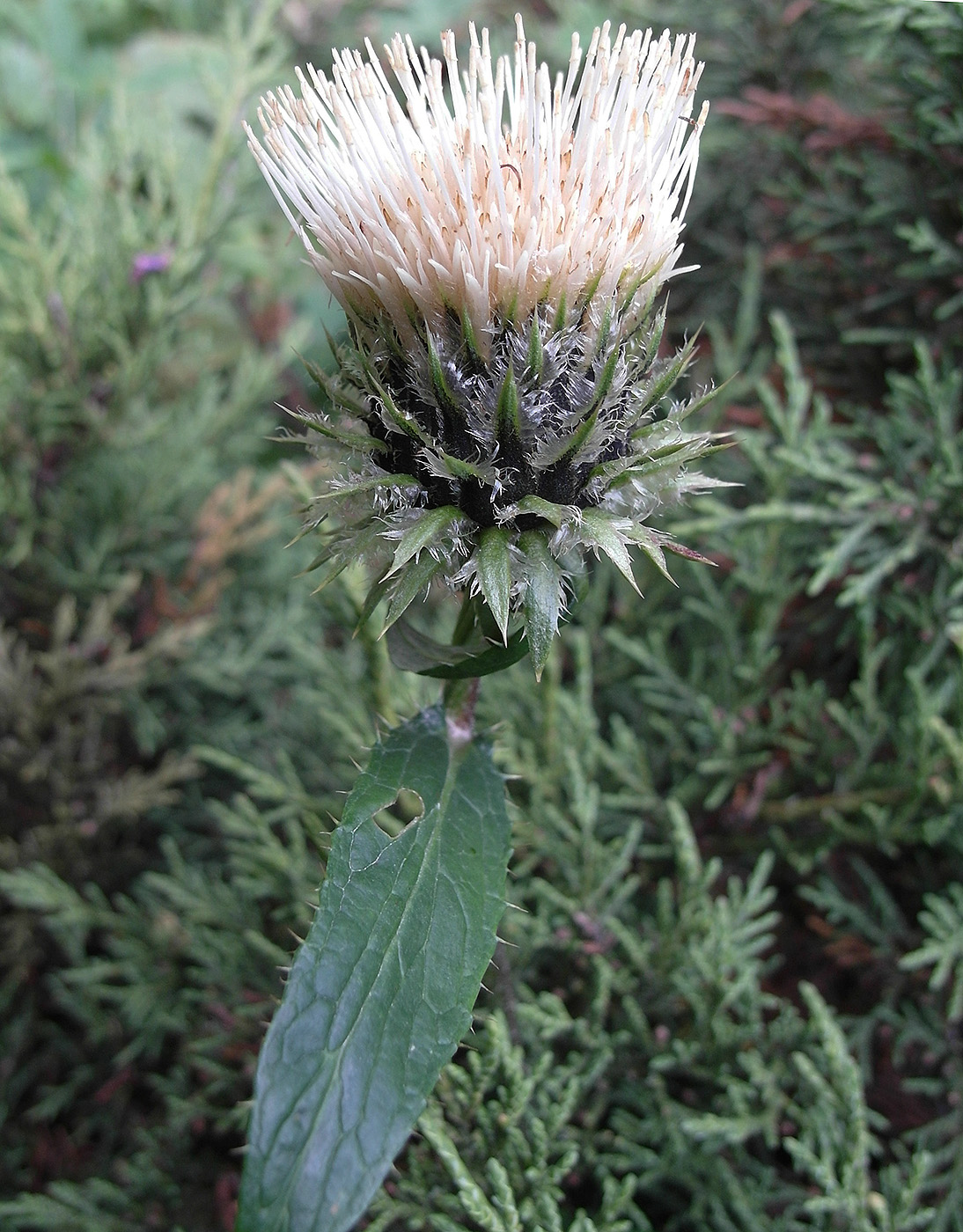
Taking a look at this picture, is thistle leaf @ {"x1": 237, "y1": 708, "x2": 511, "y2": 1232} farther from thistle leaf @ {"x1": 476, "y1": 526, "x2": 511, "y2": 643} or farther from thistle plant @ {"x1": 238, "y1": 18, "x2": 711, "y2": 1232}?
thistle leaf @ {"x1": 476, "y1": 526, "x2": 511, "y2": 643}

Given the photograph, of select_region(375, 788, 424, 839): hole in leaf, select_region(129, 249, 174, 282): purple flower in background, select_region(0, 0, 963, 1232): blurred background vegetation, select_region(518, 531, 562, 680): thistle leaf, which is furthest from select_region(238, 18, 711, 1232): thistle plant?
select_region(129, 249, 174, 282): purple flower in background

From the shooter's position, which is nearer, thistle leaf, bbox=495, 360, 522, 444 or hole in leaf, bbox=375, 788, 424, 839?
thistle leaf, bbox=495, 360, 522, 444

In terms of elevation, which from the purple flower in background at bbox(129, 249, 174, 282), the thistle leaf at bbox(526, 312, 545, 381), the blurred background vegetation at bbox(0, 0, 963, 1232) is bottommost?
the blurred background vegetation at bbox(0, 0, 963, 1232)

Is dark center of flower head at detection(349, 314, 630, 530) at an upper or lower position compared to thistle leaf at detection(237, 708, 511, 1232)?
upper

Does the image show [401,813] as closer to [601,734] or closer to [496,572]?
[601,734]

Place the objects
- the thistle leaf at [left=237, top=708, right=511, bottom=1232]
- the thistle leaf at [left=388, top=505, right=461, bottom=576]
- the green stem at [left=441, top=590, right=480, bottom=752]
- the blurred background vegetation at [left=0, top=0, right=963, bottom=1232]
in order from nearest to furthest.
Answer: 1. the thistle leaf at [left=237, top=708, right=511, bottom=1232]
2. the thistle leaf at [left=388, top=505, right=461, bottom=576]
3. the green stem at [left=441, top=590, right=480, bottom=752]
4. the blurred background vegetation at [left=0, top=0, right=963, bottom=1232]

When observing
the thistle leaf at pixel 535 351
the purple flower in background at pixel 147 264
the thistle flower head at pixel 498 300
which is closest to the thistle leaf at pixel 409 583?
the thistle flower head at pixel 498 300

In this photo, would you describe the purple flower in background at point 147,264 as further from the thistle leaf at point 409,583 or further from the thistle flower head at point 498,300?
the thistle leaf at point 409,583

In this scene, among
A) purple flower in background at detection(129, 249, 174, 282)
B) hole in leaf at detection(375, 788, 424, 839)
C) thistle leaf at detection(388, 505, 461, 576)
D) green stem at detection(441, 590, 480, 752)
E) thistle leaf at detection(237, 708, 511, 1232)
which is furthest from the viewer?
purple flower in background at detection(129, 249, 174, 282)

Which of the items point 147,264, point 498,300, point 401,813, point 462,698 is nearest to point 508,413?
point 498,300
